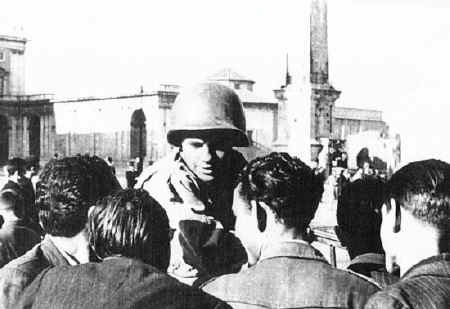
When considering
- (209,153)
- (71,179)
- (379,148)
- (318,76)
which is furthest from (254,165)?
(379,148)

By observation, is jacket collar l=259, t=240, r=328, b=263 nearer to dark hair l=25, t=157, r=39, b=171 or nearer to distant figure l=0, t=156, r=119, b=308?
distant figure l=0, t=156, r=119, b=308

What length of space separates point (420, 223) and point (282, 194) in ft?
1.62

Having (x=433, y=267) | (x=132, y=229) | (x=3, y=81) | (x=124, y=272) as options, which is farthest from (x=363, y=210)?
(x=3, y=81)

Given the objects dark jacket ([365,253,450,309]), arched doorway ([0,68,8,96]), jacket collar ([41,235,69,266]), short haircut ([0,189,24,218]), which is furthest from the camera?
arched doorway ([0,68,8,96])

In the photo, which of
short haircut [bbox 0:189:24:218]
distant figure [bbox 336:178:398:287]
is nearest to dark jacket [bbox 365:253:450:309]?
distant figure [bbox 336:178:398:287]

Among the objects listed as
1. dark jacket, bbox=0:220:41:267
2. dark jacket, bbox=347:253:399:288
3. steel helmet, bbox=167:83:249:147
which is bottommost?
dark jacket, bbox=0:220:41:267

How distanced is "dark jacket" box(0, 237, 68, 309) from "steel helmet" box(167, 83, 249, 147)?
47.8 inches

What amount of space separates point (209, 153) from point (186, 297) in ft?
5.50

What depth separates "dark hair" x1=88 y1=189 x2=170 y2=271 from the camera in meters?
2.24

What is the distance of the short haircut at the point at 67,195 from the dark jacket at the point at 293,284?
2.27 feet

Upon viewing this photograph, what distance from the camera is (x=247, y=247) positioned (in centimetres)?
305

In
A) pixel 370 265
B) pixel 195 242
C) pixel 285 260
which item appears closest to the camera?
pixel 285 260

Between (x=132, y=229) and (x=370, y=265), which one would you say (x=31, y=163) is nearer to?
(x=370, y=265)

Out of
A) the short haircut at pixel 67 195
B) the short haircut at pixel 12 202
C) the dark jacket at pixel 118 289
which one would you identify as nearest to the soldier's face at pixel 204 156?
the short haircut at pixel 67 195
